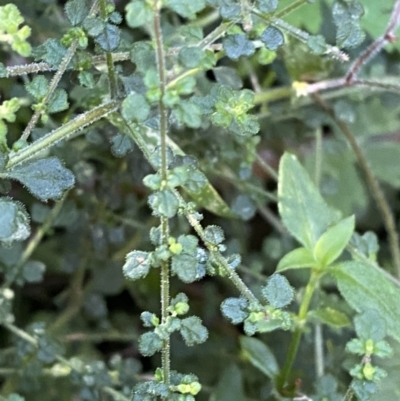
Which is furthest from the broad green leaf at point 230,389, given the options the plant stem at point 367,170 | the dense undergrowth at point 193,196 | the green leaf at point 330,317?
the plant stem at point 367,170

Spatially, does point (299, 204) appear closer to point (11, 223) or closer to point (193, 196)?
point (193, 196)

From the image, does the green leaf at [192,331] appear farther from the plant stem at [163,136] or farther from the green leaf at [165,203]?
the green leaf at [165,203]

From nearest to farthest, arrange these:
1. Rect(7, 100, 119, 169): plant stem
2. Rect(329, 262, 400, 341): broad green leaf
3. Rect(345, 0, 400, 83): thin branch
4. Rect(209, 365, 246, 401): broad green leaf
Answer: Rect(7, 100, 119, 169): plant stem
Rect(329, 262, 400, 341): broad green leaf
Rect(345, 0, 400, 83): thin branch
Rect(209, 365, 246, 401): broad green leaf

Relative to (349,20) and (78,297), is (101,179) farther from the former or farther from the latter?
(349,20)

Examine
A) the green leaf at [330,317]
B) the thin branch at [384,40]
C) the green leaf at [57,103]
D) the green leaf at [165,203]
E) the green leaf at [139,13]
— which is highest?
the green leaf at [139,13]

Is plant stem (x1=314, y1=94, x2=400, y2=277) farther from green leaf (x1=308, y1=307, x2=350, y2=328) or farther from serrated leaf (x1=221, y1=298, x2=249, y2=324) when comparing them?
serrated leaf (x1=221, y1=298, x2=249, y2=324)

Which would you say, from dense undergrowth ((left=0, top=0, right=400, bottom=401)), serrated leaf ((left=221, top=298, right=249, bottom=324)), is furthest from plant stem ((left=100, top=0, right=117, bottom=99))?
serrated leaf ((left=221, top=298, right=249, bottom=324))
